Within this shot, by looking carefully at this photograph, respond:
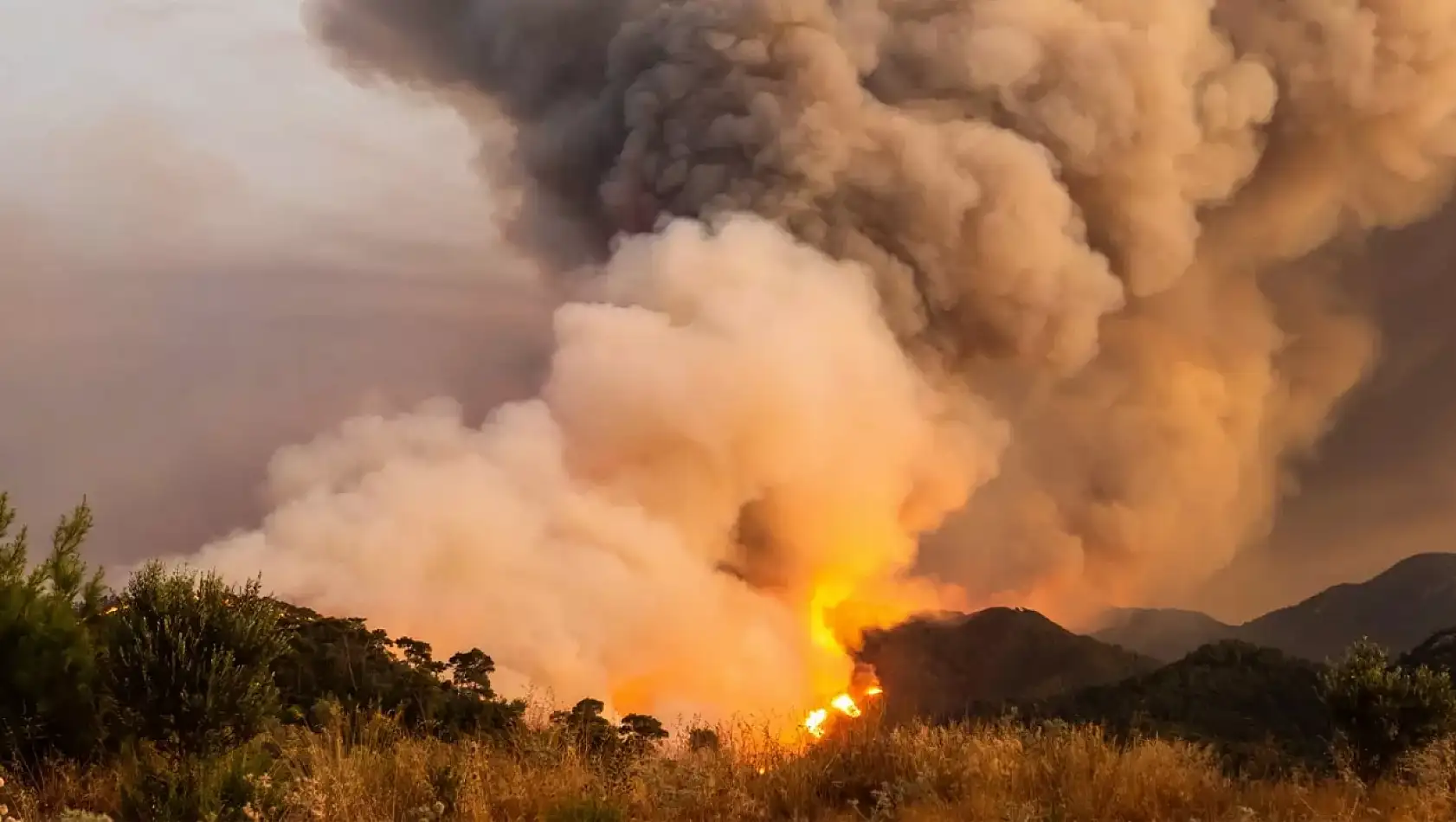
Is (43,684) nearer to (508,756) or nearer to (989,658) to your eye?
(508,756)

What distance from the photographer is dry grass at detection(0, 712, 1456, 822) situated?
24.9 feet

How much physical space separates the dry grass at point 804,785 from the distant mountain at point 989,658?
219ft

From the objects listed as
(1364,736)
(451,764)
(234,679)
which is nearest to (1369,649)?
(1364,736)

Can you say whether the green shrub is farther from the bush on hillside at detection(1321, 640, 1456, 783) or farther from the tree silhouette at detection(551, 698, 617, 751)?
the bush on hillside at detection(1321, 640, 1456, 783)

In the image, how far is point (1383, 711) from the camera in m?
10.8

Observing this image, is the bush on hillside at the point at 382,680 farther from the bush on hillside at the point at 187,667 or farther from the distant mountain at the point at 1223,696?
the distant mountain at the point at 1223,696

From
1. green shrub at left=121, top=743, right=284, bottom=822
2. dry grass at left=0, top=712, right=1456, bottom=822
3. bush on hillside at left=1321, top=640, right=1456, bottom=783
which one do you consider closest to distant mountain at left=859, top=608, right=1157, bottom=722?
bush on hillside at left=1321, top=640, right=1456, bottom=783

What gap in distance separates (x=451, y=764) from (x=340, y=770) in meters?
0.86

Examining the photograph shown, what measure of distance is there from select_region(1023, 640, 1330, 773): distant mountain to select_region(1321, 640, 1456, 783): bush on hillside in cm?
2875

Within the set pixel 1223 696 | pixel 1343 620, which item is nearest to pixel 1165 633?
pixel 1343 620

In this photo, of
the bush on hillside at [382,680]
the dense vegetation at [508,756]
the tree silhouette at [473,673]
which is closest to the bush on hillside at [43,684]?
the dense vegetation at [508,756]

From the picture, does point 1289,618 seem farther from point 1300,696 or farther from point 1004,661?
point 1300,696

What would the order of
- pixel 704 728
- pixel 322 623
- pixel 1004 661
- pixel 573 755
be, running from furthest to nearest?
pixel 1004 661
pixel 322 623
pixel 704 728
pixel 573 755

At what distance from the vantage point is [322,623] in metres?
21.8
